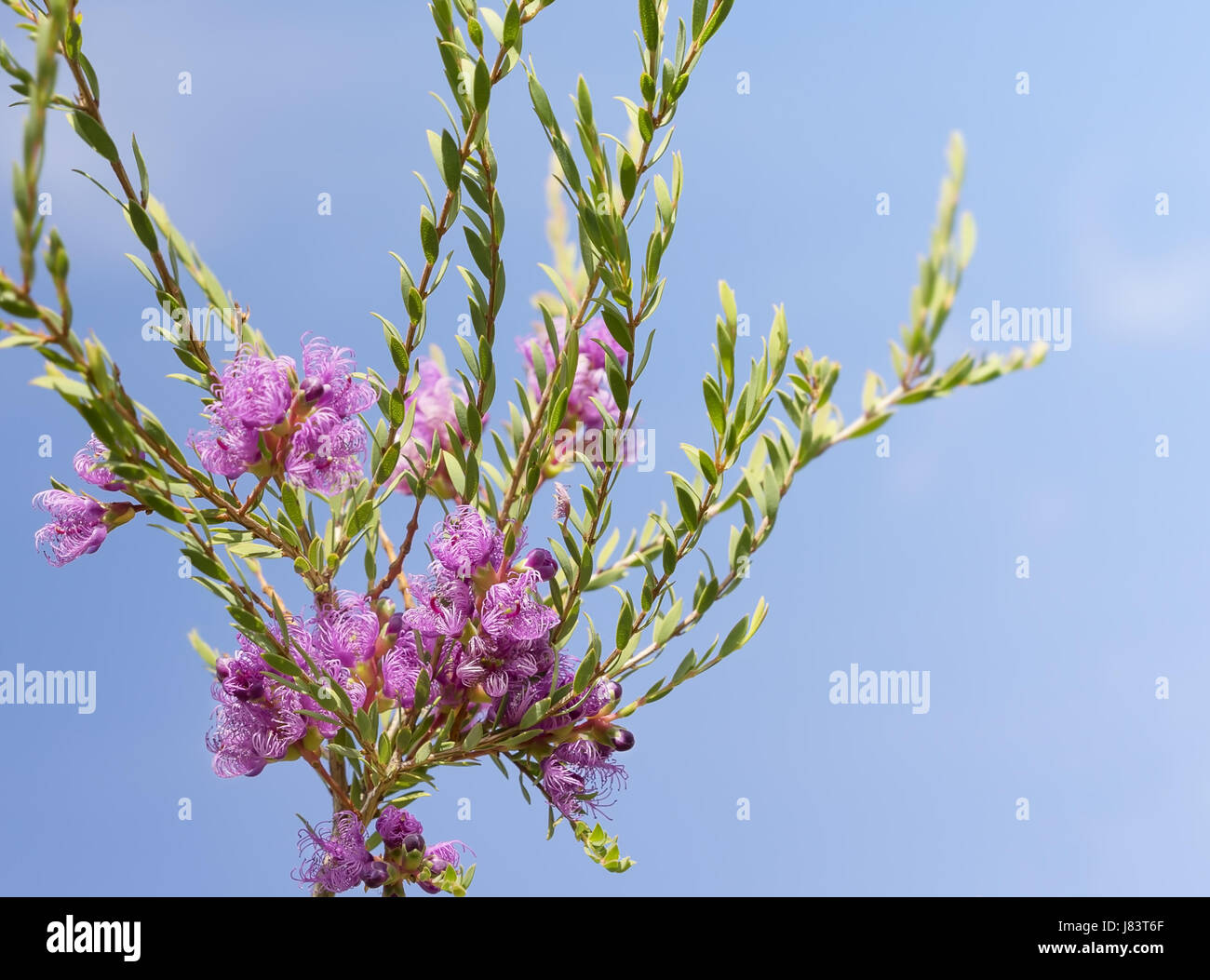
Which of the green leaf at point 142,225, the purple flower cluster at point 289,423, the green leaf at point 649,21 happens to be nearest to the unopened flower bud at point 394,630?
the purple flower cluster at point 289,423

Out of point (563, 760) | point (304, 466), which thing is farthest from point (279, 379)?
point (563, 760)

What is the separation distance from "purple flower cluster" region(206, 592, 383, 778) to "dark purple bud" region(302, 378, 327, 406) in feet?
0.88

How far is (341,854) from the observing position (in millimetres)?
1451

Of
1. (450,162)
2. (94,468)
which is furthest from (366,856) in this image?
(450,162)

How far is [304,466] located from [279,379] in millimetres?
114

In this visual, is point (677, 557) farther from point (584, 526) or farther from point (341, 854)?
point (341, 854)

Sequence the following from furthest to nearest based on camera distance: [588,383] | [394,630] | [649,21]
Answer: [588,383] < [394,630] < [649,21]

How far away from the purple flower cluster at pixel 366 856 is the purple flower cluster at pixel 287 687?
13 cm

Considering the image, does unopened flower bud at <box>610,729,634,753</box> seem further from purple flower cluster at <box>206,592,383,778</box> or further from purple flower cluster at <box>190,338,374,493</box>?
purple flower cluster at <box>190,338,374,493</box>

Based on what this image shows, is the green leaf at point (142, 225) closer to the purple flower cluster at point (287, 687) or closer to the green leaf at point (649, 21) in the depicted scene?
the purple flower cluster at point (287, 687)

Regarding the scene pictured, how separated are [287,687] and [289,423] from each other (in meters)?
0.34

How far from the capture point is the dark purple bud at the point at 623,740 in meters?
1.42

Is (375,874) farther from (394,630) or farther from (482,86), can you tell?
(482,86)

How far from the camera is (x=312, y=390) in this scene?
1409 mm
